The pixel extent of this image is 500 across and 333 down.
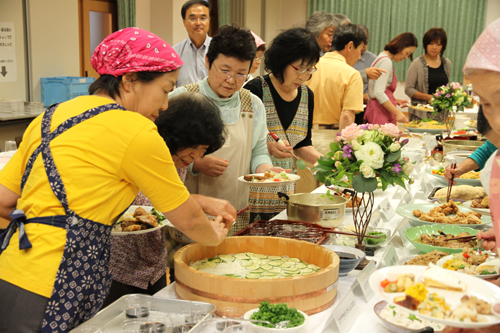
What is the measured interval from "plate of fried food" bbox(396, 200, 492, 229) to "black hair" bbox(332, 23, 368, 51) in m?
2.03

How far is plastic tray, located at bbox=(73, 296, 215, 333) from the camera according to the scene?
1.20m

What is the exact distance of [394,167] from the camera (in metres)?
1.74

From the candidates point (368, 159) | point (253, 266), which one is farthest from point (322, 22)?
point (253, 266)

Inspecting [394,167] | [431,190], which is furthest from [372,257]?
[431,190]

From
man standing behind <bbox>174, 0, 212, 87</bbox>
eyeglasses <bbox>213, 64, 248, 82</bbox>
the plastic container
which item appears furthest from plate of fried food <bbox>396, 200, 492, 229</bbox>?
the plastic container

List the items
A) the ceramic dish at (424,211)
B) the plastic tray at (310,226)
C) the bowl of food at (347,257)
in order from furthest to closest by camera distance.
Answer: the ceramic dish at (424,211), the plastic tray at (310,226), the bowl of food at (347,257)

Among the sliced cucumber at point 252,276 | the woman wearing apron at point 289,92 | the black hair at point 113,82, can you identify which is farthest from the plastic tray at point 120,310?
the woman wearing apron at point 289,92

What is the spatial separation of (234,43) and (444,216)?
1.25 meters

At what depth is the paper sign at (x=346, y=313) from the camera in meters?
1.27

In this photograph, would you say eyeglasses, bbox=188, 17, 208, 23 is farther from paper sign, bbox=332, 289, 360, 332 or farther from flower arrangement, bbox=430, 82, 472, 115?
paper sign, bbox=332, 289, 360, 332

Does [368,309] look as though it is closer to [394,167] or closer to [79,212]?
[394,167]

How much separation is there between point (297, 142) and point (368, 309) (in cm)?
160

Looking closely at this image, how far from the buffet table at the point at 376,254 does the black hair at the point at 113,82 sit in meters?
0.63

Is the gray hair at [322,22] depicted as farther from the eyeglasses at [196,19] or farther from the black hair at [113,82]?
the black hair at [113,82]
